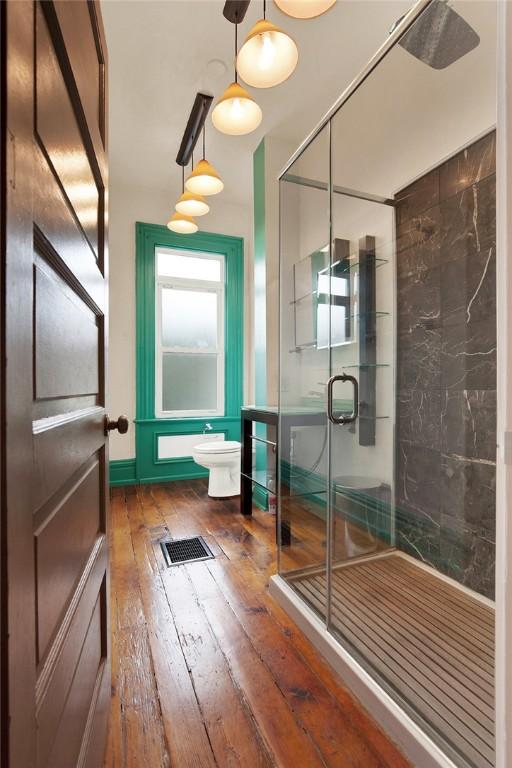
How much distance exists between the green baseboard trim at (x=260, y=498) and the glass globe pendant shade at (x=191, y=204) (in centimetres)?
224

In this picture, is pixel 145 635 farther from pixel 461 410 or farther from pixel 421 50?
pixel 421 50

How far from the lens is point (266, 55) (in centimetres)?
163

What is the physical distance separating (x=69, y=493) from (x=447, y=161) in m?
2.04

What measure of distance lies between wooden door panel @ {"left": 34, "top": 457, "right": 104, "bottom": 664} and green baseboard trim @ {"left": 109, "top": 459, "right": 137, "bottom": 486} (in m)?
2.97

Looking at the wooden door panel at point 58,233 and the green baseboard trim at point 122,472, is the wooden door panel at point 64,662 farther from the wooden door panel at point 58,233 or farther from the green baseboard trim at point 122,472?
the green baseboard trim at point 122,472

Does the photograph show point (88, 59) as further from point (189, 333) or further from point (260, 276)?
point (189, 333)

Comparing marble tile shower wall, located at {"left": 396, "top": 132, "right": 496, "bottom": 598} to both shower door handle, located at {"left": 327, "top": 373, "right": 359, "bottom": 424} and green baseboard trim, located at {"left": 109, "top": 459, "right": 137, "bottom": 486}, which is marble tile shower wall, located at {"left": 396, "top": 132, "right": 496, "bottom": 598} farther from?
green baseboard trim, located at {"left": 109, "top": 459, "right": 137, "bottom": 486}

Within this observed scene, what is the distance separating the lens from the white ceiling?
2035 mm

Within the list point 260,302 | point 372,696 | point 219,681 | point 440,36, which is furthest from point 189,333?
point 372,696

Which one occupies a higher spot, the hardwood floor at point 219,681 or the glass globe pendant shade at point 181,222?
the glass globe pendant shade at point 181,222

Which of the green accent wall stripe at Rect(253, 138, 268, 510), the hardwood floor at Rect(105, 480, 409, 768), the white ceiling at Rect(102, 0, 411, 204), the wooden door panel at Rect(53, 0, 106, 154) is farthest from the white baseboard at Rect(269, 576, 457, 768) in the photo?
the white ceiling at Rect(102, 0, 411, 204)

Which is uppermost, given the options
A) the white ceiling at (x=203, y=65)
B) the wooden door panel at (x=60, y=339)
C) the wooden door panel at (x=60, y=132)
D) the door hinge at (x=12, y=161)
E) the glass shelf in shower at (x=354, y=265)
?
the white ceiling at (x=203, y=65)

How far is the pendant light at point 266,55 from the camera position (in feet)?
5.06

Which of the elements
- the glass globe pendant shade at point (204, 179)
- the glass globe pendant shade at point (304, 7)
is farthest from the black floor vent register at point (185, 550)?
the glass globe pendant shade at point (304, 7)
